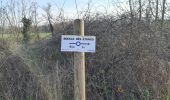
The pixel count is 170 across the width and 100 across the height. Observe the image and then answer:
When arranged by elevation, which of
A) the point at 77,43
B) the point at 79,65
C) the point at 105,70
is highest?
the point at 77,43

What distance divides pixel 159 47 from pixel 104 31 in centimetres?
112

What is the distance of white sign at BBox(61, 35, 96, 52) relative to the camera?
16.5 ft

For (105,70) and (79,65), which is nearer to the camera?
(79,65)

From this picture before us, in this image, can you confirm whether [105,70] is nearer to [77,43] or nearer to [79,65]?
[79,65]

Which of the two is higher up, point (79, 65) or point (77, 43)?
point (77, 43)

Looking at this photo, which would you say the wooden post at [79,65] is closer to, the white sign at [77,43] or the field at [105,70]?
the white sign at [77,43]

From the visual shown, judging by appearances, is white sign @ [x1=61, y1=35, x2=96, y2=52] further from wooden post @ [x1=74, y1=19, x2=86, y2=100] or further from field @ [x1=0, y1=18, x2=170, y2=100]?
field @ [x1=0, y1=18, x2=170, y2=100]

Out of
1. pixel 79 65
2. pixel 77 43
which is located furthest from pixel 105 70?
pixel 77 43

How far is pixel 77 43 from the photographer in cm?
506

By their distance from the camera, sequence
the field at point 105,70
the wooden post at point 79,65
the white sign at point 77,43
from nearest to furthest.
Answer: the white sign at point 77,43 < the wooden post at point 79,65 < the field at point 105,70

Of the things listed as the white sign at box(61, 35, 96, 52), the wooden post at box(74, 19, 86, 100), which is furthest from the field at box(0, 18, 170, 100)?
the white sign at box(61, 35, 96, 52)

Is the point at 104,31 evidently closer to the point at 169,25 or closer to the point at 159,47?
the point at 159,47

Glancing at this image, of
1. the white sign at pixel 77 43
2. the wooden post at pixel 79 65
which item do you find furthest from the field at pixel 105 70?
the white sign at pixel 77 43

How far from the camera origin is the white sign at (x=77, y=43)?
5023mm
